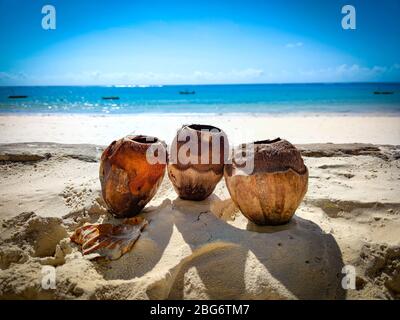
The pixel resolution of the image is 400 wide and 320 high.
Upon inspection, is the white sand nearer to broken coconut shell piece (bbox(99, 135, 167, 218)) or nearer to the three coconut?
the three coconut

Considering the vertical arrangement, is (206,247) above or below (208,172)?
below

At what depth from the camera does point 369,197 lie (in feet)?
8.61

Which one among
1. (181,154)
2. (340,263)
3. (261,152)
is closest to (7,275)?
(181,154)

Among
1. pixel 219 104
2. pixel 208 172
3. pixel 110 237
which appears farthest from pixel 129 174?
pixel 219 104

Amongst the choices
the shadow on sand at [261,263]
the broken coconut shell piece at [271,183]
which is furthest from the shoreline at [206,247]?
the broken coconut shell piece at [271,183]

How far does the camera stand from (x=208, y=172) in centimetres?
235

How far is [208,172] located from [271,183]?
55 cm

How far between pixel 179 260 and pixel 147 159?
77cm

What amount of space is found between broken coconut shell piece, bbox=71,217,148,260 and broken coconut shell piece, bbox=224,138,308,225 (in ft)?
2.46

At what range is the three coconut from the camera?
2.00 m

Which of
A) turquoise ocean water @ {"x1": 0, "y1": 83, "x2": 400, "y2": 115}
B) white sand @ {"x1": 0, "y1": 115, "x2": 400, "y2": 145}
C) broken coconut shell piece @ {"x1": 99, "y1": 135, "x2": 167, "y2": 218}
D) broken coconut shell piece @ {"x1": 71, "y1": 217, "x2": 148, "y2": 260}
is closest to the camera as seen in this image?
broken coconut shell piece @ {"x1": 71, "y1": 217, "x2": 148, "y2": 260}

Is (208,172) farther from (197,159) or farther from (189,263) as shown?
(189,263)

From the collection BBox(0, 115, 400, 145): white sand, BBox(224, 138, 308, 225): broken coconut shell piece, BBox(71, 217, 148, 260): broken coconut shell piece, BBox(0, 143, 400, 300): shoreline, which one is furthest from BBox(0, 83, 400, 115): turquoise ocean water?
BBox(71, 217, 148, 260): broken coconut shell piece

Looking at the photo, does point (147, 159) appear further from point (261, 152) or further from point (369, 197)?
point (369, 197)
